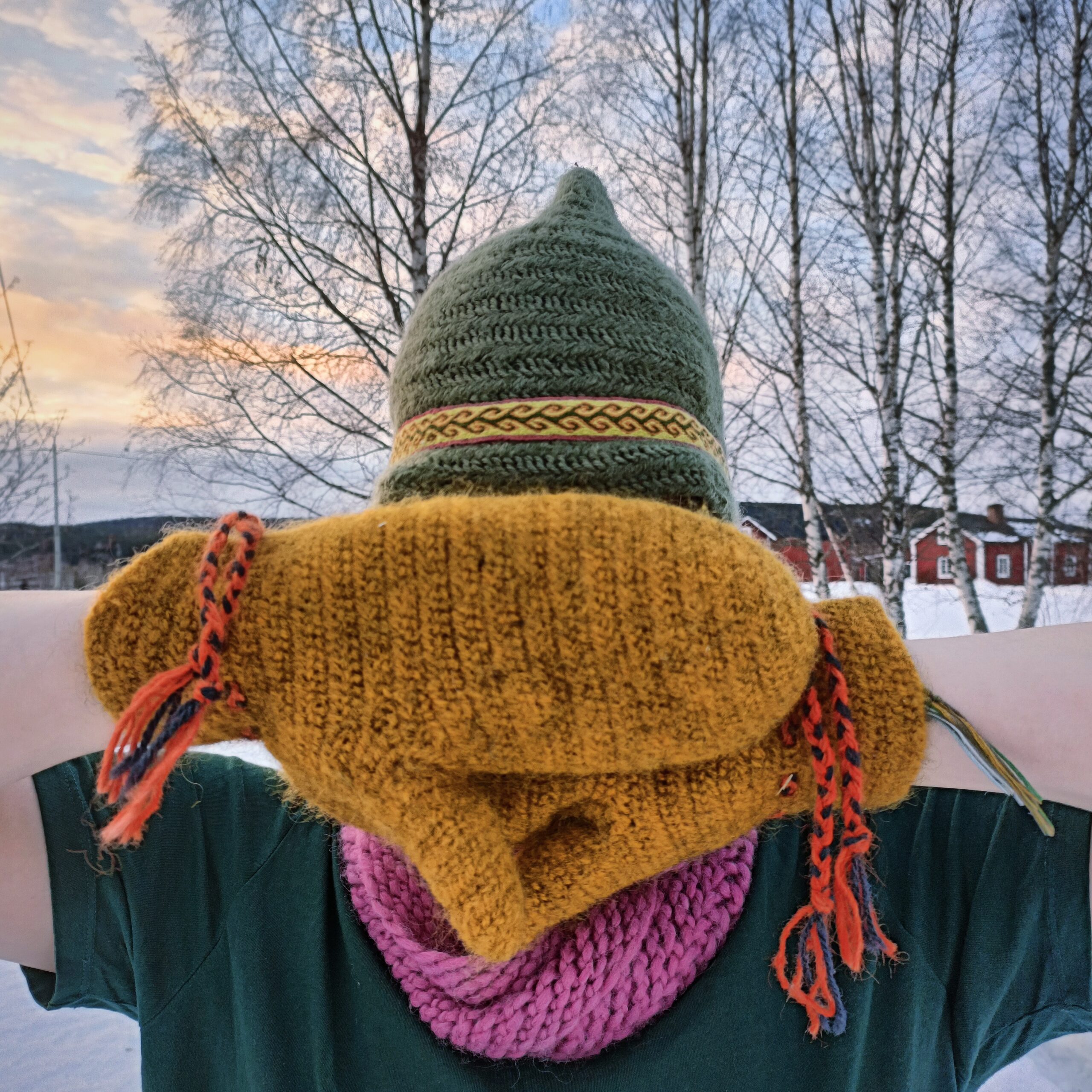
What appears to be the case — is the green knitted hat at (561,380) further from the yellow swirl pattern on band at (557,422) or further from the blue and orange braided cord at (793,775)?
the blue and orange braided cord at (793,775)

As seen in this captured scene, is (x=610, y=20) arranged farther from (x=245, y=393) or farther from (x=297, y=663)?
(x=297, y=663)

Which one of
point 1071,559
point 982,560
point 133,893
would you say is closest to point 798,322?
point 1071,559

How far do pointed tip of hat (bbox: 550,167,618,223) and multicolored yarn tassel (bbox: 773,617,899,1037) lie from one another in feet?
1.81

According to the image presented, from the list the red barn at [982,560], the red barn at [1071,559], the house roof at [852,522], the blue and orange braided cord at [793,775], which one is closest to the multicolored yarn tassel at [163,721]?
the blue and orange braided cord at [793,775]

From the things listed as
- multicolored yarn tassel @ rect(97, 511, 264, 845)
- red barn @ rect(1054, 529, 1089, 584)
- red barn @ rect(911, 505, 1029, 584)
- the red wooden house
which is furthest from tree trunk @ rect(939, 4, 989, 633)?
red barn @ rect(911, 505, 1029, 584)

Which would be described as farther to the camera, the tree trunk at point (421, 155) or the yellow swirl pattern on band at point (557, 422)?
the tree trunk at point (421, 155)

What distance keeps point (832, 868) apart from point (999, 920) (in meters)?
0.29

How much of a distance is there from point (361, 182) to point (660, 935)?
4.95 m

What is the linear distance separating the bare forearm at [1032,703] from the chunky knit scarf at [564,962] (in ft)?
0.94

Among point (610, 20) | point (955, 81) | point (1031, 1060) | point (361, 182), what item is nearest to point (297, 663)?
point (1031, 1060)

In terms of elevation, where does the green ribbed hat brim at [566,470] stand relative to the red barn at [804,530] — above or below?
below

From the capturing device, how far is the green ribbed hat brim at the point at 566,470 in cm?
66

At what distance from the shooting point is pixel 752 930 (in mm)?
747

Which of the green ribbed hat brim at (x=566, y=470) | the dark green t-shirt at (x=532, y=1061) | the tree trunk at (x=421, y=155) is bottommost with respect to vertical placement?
the dark green t-shirt at (x=532, y=1061)
